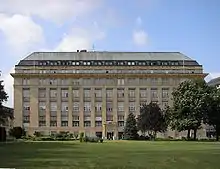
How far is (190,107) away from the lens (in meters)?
95.6

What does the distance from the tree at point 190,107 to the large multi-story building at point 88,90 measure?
55285 mm

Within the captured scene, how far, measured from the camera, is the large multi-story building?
154m

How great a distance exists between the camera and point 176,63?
159 m

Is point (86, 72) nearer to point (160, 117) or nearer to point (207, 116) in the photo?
point (160, 117)

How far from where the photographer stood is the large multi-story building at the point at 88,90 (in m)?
154

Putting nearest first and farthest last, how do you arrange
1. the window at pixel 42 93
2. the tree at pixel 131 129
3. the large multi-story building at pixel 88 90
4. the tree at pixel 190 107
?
the tree at pixel 190 107, the tree at pixel 131 129, the large multi-story building at pixel 88 90, the window at pixel 42 93

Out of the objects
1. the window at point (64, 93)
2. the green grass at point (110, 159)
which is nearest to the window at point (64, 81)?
the window at point (64, 93)

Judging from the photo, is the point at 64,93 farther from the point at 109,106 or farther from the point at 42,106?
the point at 109,106

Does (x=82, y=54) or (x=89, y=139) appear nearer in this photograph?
(x=89, y=139)

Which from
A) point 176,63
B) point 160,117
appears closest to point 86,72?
point 176,63

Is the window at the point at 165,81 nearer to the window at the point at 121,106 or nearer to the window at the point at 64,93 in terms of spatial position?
the window at the point at 121,106

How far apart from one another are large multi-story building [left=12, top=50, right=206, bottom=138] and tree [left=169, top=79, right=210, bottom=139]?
5528cm

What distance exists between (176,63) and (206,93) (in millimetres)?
62583

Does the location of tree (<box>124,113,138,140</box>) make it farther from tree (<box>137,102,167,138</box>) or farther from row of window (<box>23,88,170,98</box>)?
row of window (<box>23,88,170,98</box>)
